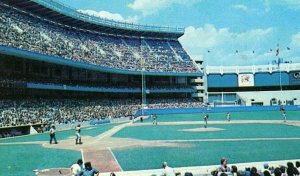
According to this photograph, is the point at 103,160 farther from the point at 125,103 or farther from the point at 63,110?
the point at 125,103

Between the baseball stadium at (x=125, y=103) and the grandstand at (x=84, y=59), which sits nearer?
the baseball stadium at (x=125, y=103)

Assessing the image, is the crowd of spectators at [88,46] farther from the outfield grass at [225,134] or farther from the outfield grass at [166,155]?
the outfield grass at [166,155]

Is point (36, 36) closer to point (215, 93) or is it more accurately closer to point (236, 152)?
point (236, 152)

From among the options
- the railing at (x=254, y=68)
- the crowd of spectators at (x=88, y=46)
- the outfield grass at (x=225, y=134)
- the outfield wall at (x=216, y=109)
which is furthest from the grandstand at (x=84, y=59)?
the outfield grass at (x=225, y=134)

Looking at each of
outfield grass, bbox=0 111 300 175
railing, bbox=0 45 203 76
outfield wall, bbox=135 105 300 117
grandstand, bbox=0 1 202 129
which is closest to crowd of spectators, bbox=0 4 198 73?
grandstand, bbox=0 1 202 129

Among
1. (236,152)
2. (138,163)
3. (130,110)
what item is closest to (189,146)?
(236,152)

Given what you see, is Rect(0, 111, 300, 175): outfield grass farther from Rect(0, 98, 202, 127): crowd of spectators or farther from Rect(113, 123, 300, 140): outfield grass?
Rect(0, 98, 202, 127): crowd of spectators
